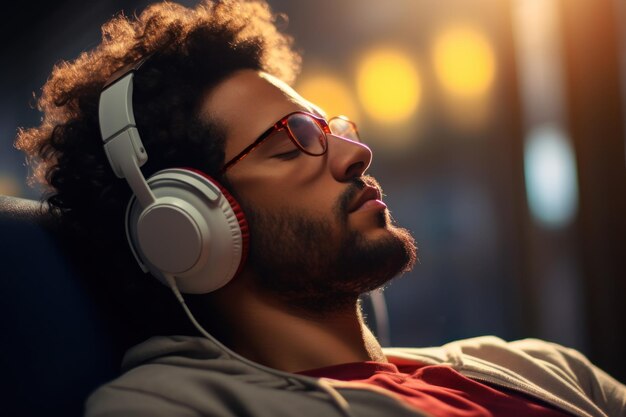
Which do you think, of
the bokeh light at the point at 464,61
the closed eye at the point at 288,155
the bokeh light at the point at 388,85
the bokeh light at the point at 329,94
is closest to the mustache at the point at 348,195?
the closed eye at the point at 288,155

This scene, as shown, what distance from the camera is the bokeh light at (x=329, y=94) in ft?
6.84

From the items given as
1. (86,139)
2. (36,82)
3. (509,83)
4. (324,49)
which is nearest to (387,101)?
(324,49)

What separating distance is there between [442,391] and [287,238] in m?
0.33

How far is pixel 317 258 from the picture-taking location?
0.93 metres

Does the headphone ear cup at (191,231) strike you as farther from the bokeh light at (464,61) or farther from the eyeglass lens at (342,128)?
the bokeh light at (464,61)

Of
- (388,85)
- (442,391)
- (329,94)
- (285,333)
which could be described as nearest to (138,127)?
(285,333)

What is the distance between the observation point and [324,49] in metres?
2.17

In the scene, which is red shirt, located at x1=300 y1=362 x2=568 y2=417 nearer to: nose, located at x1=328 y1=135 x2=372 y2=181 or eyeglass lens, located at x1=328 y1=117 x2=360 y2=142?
nose, located at x1=328 y1=135 x2=372 y2=181

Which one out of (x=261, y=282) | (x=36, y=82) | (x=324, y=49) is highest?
(x=324, y=49)

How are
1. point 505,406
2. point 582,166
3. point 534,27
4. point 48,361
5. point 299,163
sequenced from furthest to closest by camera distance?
1. point 534,27
2. point 582,166
3. point 299,163
4. point 505,406
5. point 48,361

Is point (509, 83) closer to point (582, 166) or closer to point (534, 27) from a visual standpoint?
point (534, 27)

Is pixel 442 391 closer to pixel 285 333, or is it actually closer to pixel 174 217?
pixel 285 333

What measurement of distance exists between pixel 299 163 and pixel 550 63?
160cm

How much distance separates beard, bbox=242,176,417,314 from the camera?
933mm
